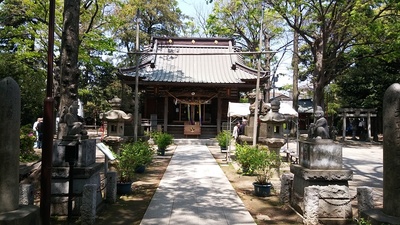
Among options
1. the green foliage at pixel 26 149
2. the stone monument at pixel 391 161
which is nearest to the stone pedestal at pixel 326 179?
the stone monument at pixel 391 161

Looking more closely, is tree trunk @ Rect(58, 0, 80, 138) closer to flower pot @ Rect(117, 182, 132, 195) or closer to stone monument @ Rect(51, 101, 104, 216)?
stone monument @ Rect(51, 101, 104, 216)

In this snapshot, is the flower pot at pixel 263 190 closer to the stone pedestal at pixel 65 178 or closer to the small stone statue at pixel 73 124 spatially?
the stone pedestal at pixel 65 178

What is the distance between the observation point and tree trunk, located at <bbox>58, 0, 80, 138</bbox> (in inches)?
303

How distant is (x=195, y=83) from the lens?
23516 mm

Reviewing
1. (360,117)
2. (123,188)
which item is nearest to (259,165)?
(123,188)

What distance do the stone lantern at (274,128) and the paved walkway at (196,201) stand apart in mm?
3337

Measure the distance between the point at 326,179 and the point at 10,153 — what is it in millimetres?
5227

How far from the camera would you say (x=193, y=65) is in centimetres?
2736

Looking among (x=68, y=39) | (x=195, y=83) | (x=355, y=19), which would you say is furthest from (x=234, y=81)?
(x=68, y=39)

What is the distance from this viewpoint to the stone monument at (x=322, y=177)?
5887mm

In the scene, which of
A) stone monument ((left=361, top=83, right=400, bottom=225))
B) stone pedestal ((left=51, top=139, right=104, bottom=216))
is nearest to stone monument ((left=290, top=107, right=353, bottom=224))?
stone monument ((left=361, top=83, right=400, bottom=225))

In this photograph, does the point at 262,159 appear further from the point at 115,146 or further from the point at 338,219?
the point at 115,146

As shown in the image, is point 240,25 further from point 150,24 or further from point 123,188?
point 123,188

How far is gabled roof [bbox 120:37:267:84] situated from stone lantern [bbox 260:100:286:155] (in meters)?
8.74
